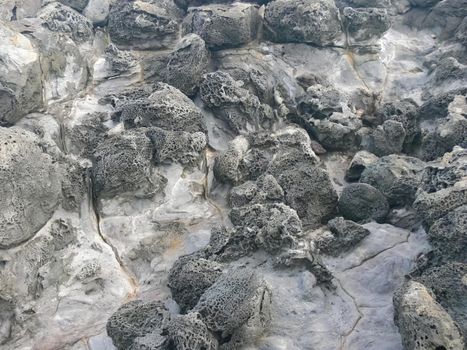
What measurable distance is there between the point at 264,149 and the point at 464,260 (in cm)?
335

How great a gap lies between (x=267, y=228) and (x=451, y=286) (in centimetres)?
194

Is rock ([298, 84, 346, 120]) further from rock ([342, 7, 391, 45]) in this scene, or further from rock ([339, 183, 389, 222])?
rock ([339, 183, 389, 222])

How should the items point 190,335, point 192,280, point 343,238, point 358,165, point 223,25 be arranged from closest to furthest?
point 190,335, point 192,280, point 343,238, point 358,165, point 223,25

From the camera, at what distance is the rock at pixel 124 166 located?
6.90 meters

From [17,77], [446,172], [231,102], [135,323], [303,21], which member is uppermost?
[303,21]

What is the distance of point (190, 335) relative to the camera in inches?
184

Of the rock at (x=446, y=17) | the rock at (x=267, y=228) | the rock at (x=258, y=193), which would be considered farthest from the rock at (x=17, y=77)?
the rock at (x=446, y=17)

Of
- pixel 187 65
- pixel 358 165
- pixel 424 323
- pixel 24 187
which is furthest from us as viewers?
pixel 187 65

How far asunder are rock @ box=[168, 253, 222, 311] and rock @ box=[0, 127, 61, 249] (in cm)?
179

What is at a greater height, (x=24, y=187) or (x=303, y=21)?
(x=303, y=21)

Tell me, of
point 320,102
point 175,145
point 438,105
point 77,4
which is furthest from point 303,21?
point 77,4

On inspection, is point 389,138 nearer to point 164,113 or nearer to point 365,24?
point 365,24

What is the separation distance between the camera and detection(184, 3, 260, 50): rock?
9508 mm

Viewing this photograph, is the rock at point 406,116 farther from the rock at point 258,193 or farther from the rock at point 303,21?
the rock at point 258,193
